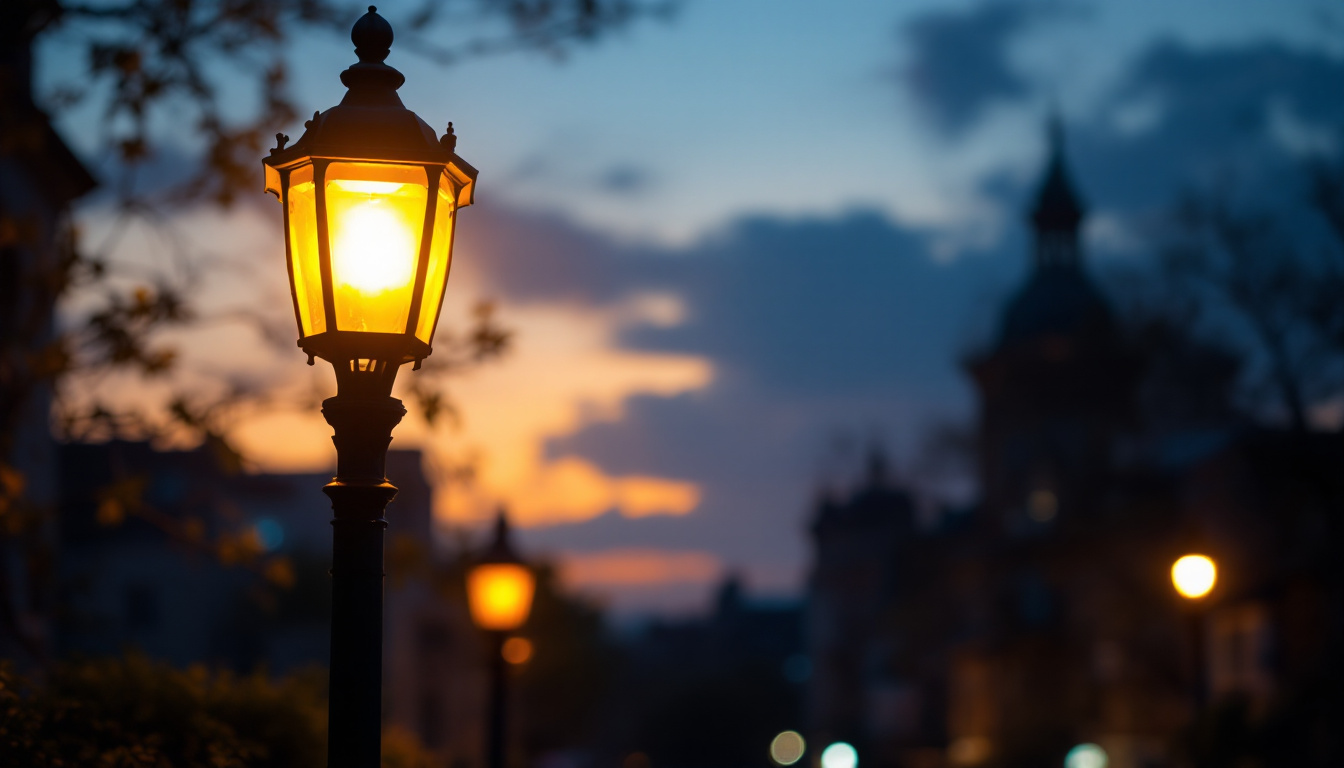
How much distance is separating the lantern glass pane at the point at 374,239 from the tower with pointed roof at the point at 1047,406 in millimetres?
64139

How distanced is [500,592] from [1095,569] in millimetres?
51299

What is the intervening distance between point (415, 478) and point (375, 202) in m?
40.9

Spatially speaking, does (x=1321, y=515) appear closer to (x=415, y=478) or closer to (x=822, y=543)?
(x=415, y=478)

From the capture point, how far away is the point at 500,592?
595 inches

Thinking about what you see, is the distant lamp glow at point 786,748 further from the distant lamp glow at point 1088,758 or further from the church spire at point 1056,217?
Answer: the distant lamp glow at point 1088,758

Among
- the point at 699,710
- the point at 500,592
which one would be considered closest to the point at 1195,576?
the point at 500,592

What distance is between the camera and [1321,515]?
4200 centimetres

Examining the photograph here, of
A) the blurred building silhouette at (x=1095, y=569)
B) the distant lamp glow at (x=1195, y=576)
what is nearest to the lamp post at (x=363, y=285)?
the distant lamp glow at (x=1195, y=576)

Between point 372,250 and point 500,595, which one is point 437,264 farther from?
point 500,595

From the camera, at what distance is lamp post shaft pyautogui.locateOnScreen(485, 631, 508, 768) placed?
14.3m

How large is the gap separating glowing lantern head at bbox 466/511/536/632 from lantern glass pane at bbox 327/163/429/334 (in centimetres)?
952

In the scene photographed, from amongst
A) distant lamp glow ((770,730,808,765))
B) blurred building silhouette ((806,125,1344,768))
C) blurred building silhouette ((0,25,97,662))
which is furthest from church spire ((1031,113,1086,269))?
blurred building silhouette ((0,25,97,662))

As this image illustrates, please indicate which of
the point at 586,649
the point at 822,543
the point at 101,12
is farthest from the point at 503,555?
the point at 822,543

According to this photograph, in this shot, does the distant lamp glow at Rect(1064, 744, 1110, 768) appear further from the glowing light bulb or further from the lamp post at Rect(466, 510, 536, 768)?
the glowing light bulb
